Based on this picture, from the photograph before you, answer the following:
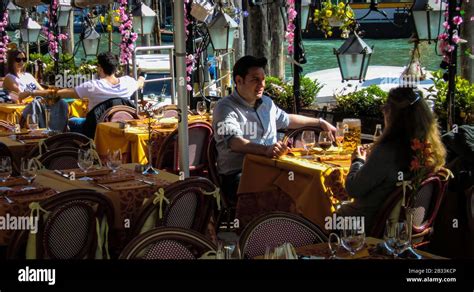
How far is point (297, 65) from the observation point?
8508mm

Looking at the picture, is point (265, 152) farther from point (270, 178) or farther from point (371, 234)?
point (371, 234)

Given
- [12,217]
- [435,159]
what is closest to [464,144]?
[435,159]

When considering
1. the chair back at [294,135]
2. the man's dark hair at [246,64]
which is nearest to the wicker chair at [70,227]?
the man's dark hair at [246,64]

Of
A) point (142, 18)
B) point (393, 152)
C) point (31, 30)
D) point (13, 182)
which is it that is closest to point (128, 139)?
point (13, 182)

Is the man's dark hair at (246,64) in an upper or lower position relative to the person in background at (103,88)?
upper

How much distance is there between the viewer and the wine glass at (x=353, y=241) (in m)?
3.70

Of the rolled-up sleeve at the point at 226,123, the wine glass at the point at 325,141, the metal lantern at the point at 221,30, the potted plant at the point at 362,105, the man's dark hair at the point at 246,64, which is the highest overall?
the metal lantern at the point at 221,30

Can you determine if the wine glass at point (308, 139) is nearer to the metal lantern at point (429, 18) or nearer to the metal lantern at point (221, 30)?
the metal lantern at point (429, 18)

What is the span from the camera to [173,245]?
360 centimetres

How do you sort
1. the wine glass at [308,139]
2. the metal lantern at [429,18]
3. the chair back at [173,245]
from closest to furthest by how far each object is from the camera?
the chair back at [173,245], the wine glass at [308,139], the metal lantern at [429,18]

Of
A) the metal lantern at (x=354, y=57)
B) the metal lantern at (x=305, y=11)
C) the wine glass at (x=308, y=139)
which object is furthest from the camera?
the metal lantern at (x=305, y=11)

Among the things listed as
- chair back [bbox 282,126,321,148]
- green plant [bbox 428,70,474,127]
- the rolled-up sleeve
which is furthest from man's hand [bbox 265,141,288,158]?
green plant [bbox 428,70,474,127]

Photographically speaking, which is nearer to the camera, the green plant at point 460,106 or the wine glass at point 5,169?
the wine glass at point 5,169

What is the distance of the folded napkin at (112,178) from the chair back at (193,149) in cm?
187
